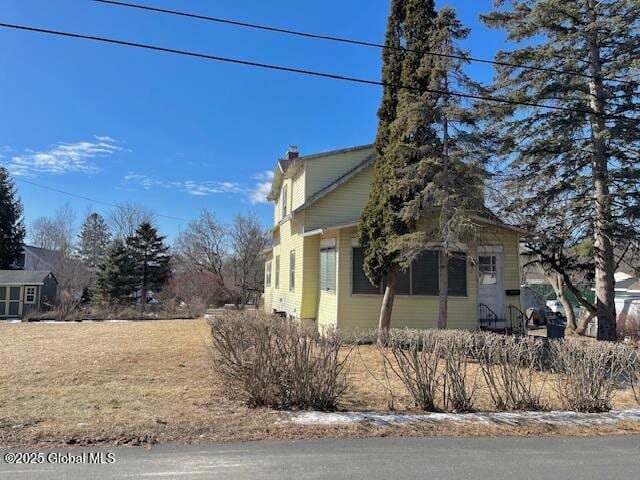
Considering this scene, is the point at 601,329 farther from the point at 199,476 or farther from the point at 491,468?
the point at 199,476

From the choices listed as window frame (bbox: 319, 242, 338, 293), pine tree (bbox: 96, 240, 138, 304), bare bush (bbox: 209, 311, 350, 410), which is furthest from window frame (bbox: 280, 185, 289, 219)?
pine tree (bbox: 96, 240, 138, 304)

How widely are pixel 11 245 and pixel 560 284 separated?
4062 cm

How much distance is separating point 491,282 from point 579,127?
580 centimetres

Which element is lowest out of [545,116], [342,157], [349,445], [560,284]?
[349,445]

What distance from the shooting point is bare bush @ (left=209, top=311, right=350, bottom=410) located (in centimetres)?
663

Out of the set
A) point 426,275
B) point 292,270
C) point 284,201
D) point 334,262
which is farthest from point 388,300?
point 284,201

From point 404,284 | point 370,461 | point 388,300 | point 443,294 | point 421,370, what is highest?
point 404,284

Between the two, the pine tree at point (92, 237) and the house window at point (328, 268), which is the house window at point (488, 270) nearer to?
the house window at point (328, 268)

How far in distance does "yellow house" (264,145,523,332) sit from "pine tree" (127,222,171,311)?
1977cm

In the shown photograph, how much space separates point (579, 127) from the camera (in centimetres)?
1523

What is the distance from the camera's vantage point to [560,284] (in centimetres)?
2198

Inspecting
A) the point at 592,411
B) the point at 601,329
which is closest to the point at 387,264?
the point at 592,411

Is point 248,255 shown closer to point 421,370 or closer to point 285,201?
point 285,201

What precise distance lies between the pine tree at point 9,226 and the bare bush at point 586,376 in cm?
4313
